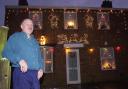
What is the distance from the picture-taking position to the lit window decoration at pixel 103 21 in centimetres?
2002

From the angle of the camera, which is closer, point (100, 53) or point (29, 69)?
point (29, 69)

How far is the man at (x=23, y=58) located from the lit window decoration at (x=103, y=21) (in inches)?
658

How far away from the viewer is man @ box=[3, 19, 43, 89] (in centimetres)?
344

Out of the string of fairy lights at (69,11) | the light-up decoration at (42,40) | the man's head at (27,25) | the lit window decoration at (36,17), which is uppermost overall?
the string of fairy lights at (69,11)

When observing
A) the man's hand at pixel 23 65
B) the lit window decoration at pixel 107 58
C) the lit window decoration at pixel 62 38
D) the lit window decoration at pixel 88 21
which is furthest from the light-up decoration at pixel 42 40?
the man's hand at pixel 23 65

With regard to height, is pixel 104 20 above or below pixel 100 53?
above

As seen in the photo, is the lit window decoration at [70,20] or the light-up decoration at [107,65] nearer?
the light-up decoration at [107,65]

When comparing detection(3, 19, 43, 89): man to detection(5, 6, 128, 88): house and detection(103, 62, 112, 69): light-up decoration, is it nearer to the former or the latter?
detection(5, 6, 128, 88): house

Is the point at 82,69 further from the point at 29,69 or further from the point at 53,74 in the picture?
the point at 29,69

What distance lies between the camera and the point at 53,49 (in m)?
18.6

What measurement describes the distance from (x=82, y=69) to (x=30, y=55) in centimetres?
1548

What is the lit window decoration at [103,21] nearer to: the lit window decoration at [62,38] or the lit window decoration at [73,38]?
the lit window decoration at [73,38]

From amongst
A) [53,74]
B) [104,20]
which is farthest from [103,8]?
[53,74]

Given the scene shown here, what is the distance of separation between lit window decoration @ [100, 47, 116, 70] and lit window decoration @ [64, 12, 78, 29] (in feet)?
9.62
